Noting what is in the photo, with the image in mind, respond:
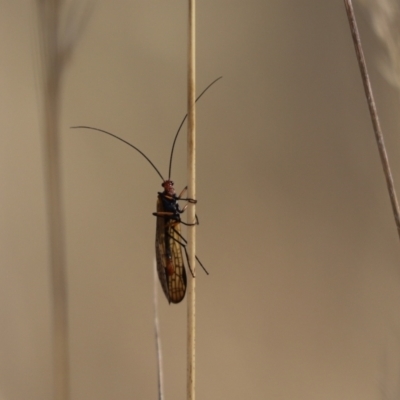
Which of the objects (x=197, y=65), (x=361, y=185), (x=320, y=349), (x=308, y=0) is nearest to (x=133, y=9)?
(x=197, y=65)

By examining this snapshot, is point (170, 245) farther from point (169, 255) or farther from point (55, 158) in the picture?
point (55, 158)

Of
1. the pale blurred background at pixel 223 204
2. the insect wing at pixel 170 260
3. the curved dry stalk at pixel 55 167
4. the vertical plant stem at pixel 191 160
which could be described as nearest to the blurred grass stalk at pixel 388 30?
the pale blurred background at pixel 223 204

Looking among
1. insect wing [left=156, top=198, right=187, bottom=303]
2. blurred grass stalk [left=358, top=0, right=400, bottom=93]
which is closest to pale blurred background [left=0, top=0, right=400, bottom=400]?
blurred grass stalk [left=358, top=0, right=400, bottom=93]

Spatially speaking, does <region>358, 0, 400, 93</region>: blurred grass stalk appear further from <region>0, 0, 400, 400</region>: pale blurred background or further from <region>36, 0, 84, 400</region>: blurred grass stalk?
Result: <region>36, 0, 84, 400</region>: blurred grass stalk

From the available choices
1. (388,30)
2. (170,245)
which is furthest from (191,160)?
(388,30)

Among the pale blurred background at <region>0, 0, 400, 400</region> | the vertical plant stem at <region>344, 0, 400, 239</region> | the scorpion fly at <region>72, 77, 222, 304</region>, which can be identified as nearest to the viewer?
the vertical plant stem at <region>344, 0, 400, 239</region>

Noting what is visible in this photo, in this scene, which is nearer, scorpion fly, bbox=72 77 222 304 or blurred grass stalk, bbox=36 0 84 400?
scorpion fly, bbox=72 77 222 304
